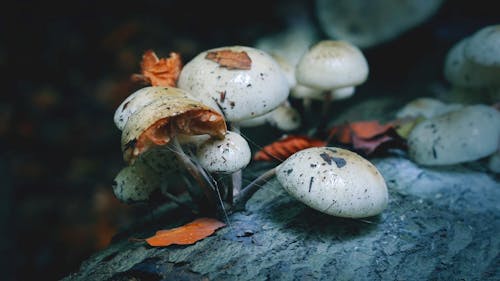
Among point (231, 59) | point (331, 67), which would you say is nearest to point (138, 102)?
point (231, 59)

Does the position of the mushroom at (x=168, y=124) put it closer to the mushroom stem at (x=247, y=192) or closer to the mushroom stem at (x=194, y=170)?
the mushroom stem at (x=194, y=170)

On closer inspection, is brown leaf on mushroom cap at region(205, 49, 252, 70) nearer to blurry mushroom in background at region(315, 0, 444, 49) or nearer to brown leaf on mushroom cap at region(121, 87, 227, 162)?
brown leaf on mushroom cap at region(121, 87, 227, 162)

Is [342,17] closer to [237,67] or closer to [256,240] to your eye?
[237,67]

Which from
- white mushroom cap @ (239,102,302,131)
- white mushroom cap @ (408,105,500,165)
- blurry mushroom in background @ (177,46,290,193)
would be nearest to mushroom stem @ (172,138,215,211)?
blurry mushroom in background @ (177,46,290,193)

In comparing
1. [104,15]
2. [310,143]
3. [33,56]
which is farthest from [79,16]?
[310,143]

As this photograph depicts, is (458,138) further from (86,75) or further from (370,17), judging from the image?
(86,75)

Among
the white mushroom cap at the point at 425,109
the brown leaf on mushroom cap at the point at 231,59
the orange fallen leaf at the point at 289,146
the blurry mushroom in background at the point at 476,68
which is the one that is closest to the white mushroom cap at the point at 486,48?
the blurry mushroom in background at the point at 476,68

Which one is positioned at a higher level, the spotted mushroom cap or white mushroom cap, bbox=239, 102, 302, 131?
the spotted mushroom cap
